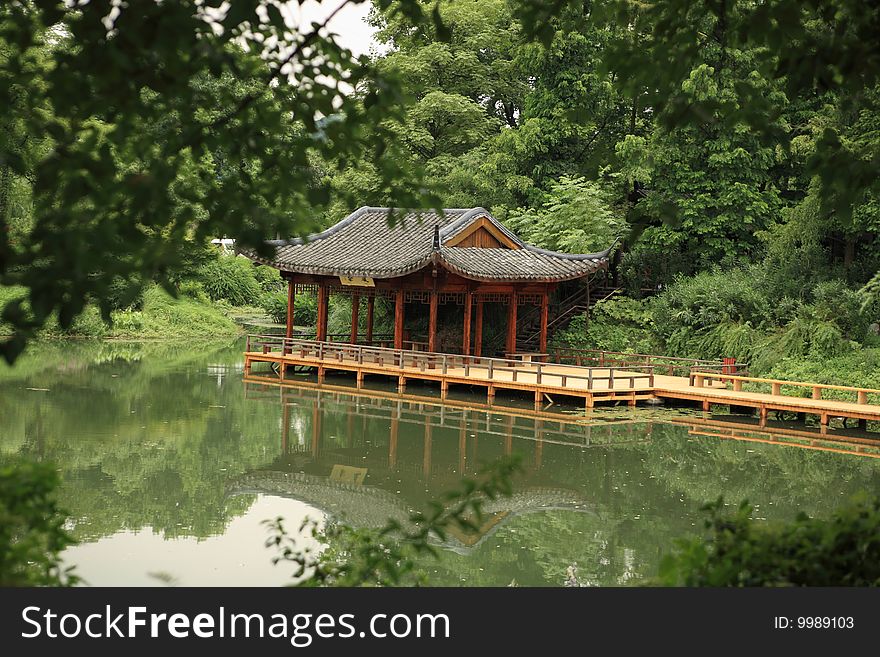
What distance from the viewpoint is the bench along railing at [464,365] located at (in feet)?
59.7

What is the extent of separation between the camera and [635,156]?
23.9 metres

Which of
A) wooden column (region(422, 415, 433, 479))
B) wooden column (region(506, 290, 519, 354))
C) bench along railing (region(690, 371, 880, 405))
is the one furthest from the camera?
wooden column (region(506, 290, 519, 354))

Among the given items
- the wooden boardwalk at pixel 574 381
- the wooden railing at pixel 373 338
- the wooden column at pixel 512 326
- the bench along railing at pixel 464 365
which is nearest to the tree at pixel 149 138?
the wooden boardwalk at pixel 574 381

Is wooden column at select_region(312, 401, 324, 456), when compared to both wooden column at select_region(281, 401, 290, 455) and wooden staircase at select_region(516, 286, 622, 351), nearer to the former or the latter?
wooden column at select_region(281, 401, 290, 455)

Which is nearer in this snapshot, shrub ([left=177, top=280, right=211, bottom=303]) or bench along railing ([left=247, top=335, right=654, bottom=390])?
bench along railing ([left=247, top=335, right=654, bottom=390])

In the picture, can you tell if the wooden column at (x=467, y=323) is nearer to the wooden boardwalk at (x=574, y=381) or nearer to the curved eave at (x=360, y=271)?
the wooden boardwalk at (x=574, y=381)

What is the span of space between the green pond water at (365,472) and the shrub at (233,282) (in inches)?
677

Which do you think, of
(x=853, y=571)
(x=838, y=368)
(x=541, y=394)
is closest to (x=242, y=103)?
(x=853, y=571)

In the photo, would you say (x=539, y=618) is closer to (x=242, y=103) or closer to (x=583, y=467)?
(x=242, y=103)

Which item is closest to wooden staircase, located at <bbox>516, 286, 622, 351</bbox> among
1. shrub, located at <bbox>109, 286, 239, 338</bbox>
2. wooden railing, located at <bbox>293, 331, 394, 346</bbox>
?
wooden railing, located at <bbox>293, 331, 394, 346</bbox>

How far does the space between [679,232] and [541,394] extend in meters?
7.88

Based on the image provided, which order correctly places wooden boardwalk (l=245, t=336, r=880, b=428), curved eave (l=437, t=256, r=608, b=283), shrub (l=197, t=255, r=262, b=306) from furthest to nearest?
shrub (l=197, t=255, r=262, b=306) → curved eave (l=437, t=256, r=608, b=283) → wooden boardwalk (l=245, t=336, r=880, b=428)

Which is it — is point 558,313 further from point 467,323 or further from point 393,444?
point 393,444

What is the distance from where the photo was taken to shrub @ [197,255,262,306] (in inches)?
1466
